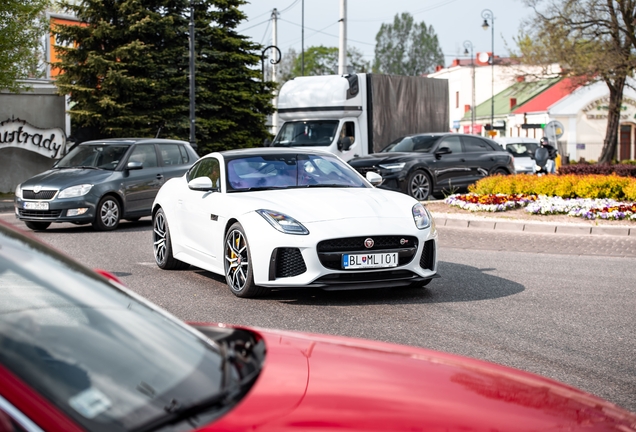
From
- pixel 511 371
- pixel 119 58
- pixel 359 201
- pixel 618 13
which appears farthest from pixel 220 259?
pixel 618 13

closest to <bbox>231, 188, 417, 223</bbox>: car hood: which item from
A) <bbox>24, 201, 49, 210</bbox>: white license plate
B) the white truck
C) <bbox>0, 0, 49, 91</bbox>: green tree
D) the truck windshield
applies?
<bbox>24, 201, 49, 210</bbox>: white license plate

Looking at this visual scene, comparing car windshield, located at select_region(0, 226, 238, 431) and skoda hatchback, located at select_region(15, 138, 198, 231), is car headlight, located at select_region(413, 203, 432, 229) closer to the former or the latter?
car windshield, located at select_region(0, 226, 238, 431)

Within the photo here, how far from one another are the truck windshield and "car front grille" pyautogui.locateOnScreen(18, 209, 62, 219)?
372 inches

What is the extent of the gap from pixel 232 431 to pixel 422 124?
25.3m

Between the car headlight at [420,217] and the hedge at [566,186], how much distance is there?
29.7ft

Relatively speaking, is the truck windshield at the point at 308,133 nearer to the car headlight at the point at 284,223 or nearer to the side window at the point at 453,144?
the side window at the point at 453,144

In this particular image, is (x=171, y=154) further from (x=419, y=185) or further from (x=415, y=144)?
(x=415, y=144)

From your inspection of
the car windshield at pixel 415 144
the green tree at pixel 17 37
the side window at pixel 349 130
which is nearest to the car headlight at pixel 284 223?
the car windshield at pixel 415 144

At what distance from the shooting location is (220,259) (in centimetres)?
891

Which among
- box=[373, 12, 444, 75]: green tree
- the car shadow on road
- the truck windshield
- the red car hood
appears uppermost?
box=[373, 12, 444, 75]: green tree

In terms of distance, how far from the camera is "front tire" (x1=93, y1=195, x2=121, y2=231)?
614 inches

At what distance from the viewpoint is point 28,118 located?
29.6m

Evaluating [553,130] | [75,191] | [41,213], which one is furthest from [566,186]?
[553,130]

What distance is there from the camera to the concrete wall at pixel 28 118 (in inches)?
1116
